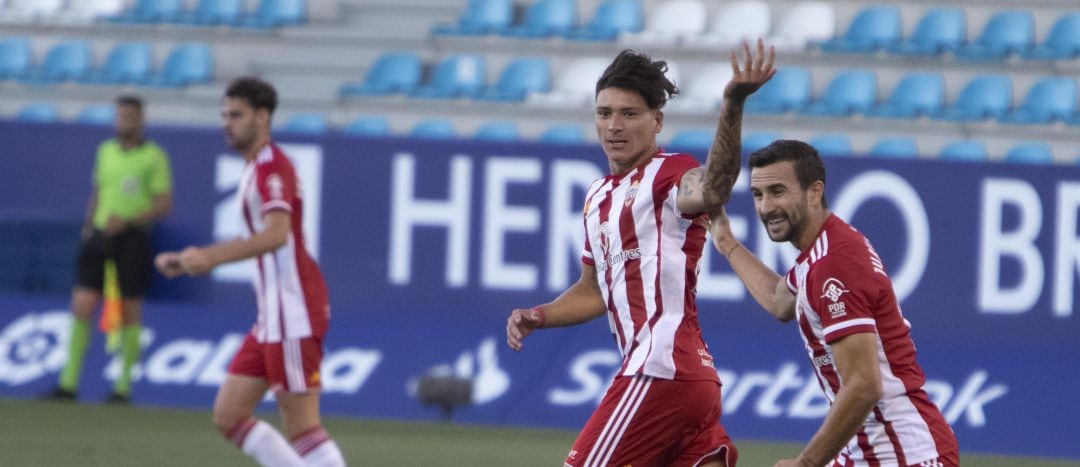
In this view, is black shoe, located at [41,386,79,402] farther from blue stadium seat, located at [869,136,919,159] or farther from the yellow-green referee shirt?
blue stadium seat, located at [869,136,919,159]

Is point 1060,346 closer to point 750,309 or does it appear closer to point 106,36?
point 750,309

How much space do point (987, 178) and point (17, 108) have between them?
30.9 feet

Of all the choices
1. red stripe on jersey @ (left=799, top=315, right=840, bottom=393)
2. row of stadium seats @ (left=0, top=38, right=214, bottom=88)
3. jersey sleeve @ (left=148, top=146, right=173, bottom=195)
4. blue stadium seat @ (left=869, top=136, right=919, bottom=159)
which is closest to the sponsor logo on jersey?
red stripe on jersey @ (left=799, top=315, right=840, bottom=393)

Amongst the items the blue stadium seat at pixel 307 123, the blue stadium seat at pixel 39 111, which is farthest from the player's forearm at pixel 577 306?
the blue stadium seat at pixel 39 111

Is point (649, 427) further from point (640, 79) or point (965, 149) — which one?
point (965, 149)

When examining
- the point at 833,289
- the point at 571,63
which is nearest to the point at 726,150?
the point at 833,289

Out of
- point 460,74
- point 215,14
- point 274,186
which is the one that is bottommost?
point 460,74

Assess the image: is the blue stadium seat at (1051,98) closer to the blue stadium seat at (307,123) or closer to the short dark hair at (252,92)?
the blue stadium seat at (307,123)

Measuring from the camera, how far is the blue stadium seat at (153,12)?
1789 centimetres

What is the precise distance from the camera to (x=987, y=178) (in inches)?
464

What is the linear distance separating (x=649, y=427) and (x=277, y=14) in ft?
43.2

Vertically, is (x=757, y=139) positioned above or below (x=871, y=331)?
below

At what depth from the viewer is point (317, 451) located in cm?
720

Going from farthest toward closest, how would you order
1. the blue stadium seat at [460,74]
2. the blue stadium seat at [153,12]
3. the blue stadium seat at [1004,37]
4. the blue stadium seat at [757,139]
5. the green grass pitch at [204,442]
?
the blue stadium seat at [153,12]
the blue stadium seat at [460,74]
the blue stadium seat at [1004,37]
the blue stadium seat at [757,139]
the green grass pitch at [204,442]
